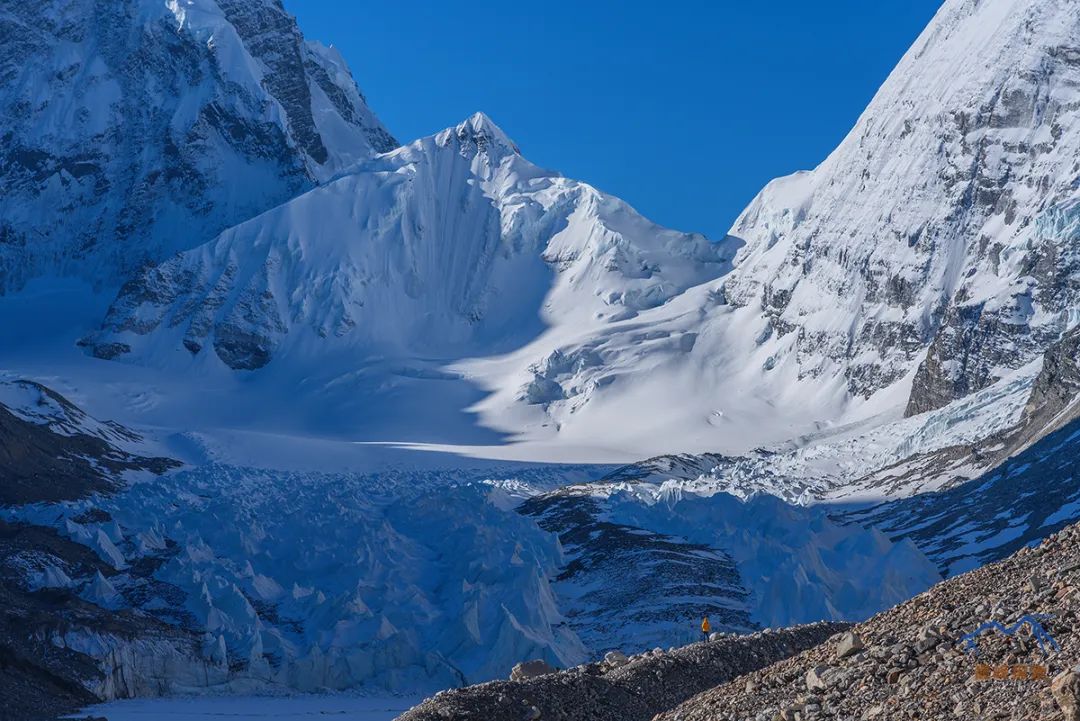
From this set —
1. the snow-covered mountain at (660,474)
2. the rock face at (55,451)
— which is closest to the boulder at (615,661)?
the snow-covered mountain at (660,474)

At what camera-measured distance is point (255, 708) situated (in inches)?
2761

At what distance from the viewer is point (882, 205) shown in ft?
643

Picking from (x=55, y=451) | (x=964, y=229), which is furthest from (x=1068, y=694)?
(x=964, y=229)

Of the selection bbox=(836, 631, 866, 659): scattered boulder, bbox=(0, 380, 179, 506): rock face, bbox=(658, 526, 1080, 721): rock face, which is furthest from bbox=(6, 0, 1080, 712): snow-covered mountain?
bbox=(836, 631, 866, 659): scattered boulder

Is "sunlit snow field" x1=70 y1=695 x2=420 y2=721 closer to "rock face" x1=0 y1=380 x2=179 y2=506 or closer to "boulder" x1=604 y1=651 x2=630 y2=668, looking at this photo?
"boulder" x1=604 y1=651 x2=630 y2=668

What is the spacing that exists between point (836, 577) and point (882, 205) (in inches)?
4363

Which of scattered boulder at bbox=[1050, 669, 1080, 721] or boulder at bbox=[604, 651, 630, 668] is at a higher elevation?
boulder at bbox=[604, 651, 630, 668]

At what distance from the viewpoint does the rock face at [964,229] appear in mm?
160500

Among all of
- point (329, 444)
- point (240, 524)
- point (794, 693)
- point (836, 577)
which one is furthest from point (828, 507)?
point (794, 693)

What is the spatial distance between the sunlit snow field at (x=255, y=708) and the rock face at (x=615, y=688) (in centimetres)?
3496

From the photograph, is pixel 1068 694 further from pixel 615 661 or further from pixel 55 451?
pixel 55 451

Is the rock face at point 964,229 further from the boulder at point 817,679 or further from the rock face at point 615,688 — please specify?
the boulder at point 817,679

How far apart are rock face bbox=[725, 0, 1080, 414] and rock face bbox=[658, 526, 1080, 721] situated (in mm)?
139675

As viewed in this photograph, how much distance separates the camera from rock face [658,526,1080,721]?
54.5ft
